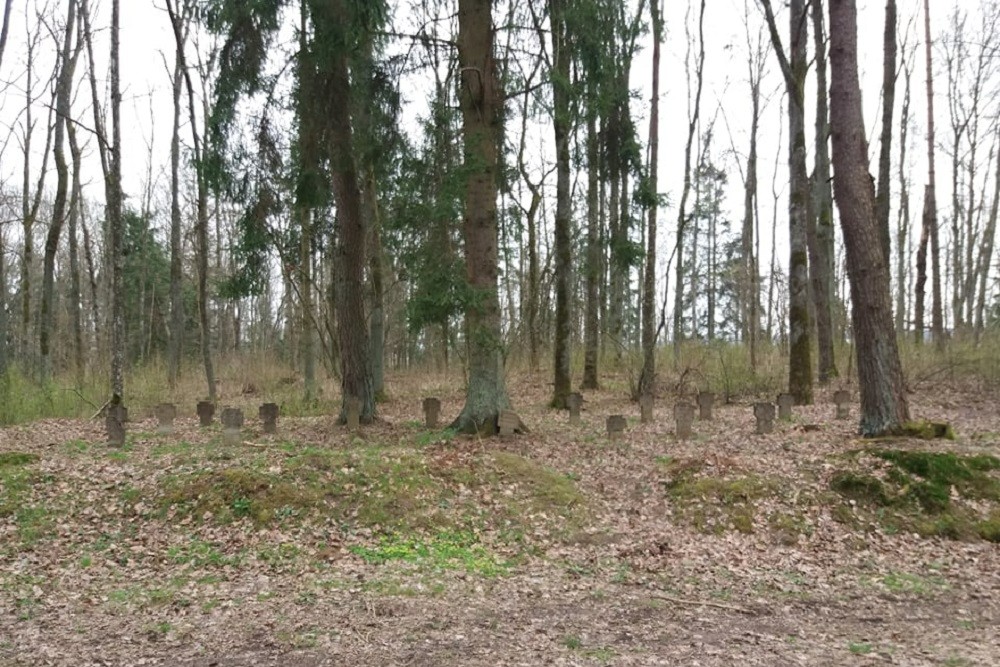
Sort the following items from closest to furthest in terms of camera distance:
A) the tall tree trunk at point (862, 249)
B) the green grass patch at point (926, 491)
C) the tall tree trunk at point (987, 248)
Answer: the green grass patch at point (926, 491)
the tall tree trunk at point (862, 249)
the tall tree trunk at point (987, 248)

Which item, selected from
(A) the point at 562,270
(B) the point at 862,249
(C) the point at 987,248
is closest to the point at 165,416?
(A) the point at 562,270

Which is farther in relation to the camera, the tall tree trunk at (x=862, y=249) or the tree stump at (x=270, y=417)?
the tree stump at (x=270, y=417)

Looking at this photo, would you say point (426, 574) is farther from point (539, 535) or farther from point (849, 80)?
point (849, 80)

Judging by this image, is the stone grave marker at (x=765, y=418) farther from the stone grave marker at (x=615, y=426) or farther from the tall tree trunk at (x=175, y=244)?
the tall tree trunk at (x=175, y=244)

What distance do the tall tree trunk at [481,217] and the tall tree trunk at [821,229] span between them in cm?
638

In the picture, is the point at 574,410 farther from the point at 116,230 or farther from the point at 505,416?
the point at 116,230

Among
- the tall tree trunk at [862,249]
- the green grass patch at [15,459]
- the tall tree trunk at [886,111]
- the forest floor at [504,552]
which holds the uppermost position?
the tall tree trunk at [886,111]

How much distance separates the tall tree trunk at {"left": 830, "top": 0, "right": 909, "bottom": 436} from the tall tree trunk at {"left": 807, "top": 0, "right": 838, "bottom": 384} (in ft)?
14.0

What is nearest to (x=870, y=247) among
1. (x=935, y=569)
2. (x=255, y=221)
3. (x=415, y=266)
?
(x=935, y=569)

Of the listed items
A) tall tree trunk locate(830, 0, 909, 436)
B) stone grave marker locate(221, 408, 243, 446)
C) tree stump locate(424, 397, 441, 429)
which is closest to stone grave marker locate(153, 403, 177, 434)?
stone grave marker locate(221, 408, 243, 446)

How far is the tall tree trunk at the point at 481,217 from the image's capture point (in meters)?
9.54

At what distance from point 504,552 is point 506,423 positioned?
3.57 meters

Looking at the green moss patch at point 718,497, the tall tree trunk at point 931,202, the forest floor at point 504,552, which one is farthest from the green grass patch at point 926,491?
the tall tree trunk at point 931,202

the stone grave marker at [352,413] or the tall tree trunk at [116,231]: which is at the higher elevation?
the tall tree trunk at [116,231]
